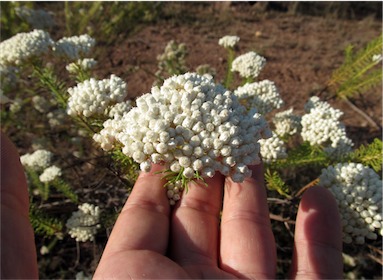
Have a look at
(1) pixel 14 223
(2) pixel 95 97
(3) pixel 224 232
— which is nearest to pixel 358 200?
Result: (3) pixel 224 232

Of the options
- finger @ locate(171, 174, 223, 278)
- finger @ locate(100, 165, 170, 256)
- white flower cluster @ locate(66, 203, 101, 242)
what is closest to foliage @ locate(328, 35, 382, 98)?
finger @ locate(171, 174, 223, 278)

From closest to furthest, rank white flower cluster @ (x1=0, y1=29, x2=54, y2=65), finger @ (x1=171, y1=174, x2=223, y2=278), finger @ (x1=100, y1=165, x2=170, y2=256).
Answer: finger @ (x1=100, y1=165, x2=170, y2=256) → finger @ (x1=171, y1=174, x2=223, y2=278) → white flower cluster @ (x1=0, y1=29, x2=54, y2=65)

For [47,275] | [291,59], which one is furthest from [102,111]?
[291,59]

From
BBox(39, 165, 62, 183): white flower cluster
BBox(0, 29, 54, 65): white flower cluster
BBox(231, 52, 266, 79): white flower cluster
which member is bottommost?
BBox(39, 165, 62, 183): white flower cluster

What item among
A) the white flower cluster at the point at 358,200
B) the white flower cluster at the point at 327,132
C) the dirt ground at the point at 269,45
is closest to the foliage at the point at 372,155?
the white flower cluster at the point at 327,132

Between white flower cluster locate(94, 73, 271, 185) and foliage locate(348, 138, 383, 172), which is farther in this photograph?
foliage locate(348, 138, 383, 172)

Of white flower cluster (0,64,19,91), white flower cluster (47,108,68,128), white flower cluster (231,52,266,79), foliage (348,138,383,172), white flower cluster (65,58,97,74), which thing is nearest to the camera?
foliage (348,138,383,172)

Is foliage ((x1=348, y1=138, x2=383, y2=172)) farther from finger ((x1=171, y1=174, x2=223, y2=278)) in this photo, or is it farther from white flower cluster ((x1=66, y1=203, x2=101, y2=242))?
white flower cluster ((x1=66, y1=203, x2=101, y2=242))
